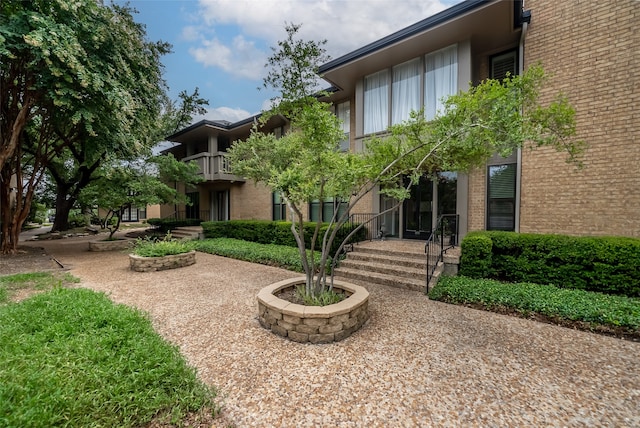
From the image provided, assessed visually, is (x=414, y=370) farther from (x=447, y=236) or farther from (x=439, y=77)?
(x=439, y=77)

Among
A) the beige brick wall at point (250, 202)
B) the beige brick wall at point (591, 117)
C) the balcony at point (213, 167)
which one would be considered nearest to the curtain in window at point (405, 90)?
the beige brick wall at point (591, 117)

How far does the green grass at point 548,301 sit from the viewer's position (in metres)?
3.97

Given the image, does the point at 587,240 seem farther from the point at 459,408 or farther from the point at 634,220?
the point at 459,408

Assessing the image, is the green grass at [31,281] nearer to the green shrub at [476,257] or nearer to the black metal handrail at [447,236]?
the black metal handrail at [447,236]

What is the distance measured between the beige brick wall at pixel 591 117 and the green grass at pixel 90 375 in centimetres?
823

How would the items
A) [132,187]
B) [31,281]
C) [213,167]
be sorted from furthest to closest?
[213,167], [132,187], [31,281]

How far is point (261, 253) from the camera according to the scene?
29.7ft

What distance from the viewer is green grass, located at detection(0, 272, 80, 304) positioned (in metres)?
5.68

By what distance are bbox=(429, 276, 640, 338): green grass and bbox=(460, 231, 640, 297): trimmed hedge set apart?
33 cm

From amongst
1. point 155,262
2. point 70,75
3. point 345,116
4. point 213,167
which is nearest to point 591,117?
point 345,116

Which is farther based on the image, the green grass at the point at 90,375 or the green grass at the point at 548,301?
the green grass at the point at 548,301

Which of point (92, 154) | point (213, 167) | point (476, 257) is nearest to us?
point (476, 257)

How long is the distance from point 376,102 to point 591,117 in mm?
5442

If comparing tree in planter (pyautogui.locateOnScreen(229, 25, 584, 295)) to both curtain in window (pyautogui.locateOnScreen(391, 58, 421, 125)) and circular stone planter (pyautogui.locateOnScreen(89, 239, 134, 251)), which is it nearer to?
curtain in window (pyautogui.locateOnScreen(391, 58, 421, 125))
